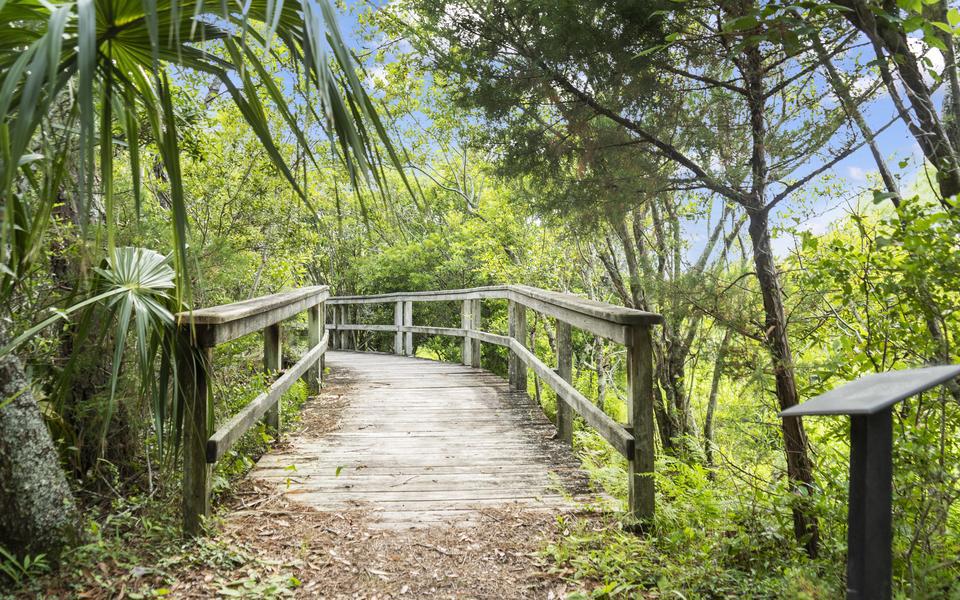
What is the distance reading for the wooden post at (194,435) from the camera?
2525 millimetres

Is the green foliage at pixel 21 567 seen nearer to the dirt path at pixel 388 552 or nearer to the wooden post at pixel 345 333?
the dirt path at pixel 388 552

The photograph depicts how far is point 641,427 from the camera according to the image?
8.91 ft

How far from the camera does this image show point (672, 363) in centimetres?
575

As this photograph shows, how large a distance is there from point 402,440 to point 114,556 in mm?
2207

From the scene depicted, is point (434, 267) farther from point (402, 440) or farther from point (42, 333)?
point (42, 333)

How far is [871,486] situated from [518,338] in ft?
15.5

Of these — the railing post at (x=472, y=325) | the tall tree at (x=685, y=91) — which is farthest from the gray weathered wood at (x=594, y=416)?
the railing post at (x=472, y=325)

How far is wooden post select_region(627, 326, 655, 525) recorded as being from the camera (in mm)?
2686

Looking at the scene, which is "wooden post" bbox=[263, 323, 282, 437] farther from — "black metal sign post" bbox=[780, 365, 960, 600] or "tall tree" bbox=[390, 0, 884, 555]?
"black metal sign post" bbox=[780, 365, 960, 600]

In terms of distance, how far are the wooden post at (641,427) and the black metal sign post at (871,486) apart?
1.53 m

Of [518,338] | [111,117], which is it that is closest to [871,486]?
[111,117]

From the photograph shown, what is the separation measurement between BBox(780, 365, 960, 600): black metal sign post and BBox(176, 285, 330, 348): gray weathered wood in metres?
1.82

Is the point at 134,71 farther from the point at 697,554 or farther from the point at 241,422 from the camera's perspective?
the point at 697,554

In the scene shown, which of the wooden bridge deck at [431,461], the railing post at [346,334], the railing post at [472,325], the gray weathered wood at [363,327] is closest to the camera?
the wooden bridge deck at [431,461]
